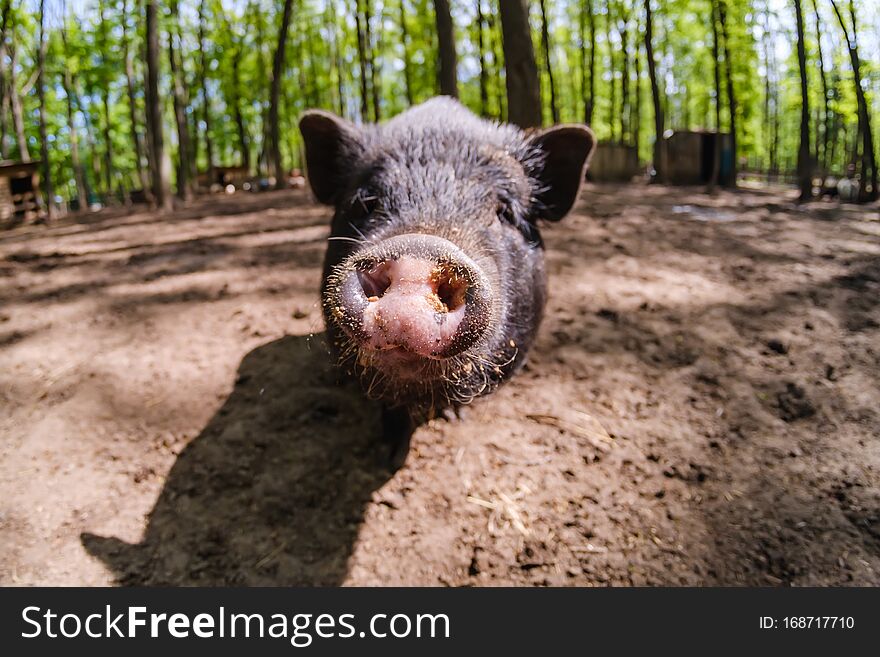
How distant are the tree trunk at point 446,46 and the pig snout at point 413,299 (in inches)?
252

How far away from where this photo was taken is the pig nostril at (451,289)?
1691mm

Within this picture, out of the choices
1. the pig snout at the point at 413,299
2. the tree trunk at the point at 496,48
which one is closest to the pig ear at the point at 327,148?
the pig snout at the point at 413,299

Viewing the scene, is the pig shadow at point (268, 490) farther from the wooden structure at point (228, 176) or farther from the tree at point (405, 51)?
the wooden structure at point (228, 176)

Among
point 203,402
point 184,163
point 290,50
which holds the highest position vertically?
point 290,50

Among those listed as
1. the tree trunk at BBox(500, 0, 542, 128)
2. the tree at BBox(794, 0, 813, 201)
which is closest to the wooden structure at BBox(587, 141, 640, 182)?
the tree at BBox(794, 0, 813, 201)

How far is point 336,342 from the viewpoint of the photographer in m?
2.46

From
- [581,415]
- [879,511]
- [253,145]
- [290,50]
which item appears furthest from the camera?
[253,145]

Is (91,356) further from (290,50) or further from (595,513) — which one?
(290,50)

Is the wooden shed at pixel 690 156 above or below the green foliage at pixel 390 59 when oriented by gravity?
below

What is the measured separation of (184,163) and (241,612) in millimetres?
15359

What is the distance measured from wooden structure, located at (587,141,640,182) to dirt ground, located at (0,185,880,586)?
15.0 metres

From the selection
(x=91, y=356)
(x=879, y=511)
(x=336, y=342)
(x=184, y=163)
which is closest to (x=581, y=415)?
(x=879, y=511)

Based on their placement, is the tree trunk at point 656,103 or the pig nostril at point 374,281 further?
the tree trunk at point 656,103

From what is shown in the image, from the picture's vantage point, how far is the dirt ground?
268 centimetres
